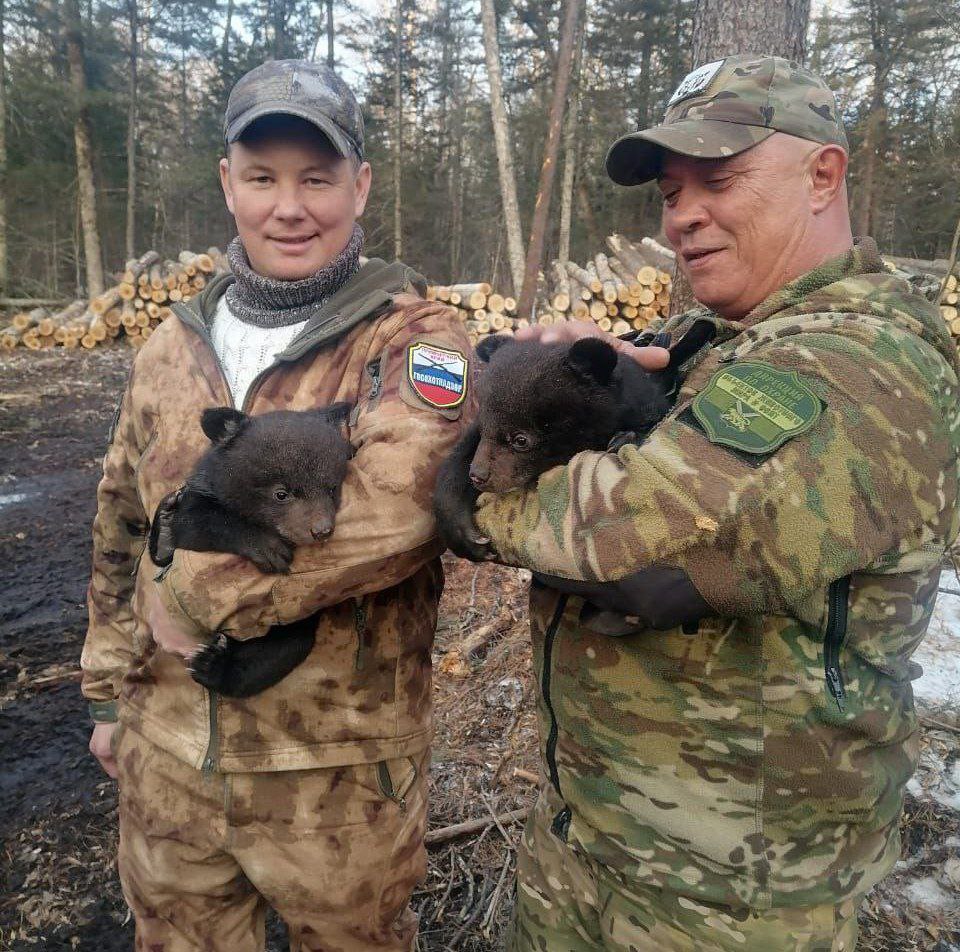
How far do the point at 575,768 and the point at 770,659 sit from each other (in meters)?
0.67

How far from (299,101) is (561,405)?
1174mm

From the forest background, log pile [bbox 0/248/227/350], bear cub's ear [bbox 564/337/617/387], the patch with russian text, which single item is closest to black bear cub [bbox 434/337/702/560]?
bear cub's ear [bbox 564/337/617/387]

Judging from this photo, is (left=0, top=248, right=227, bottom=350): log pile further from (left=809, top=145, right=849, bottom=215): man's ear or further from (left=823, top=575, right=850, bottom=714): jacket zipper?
(left=823, top=575, right=850, bottom=714): jacket zipper

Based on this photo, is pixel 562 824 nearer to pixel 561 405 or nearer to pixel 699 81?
pixel 561 405

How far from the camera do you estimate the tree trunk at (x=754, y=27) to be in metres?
4.09

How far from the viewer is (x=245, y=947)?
212cm

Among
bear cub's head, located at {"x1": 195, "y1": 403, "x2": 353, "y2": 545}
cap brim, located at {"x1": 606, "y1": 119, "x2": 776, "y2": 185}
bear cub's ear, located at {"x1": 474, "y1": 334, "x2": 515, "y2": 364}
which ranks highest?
cap brim, located at {"x1": 606, "y1": 119, "x2": 776, "y2": 185}

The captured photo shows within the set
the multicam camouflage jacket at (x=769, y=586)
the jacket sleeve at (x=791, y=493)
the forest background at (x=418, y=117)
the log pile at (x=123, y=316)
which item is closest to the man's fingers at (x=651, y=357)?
the multicam camouflage jacket at (x=769, y=586)

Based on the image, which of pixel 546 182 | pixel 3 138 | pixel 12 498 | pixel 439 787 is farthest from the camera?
pixel 3 138

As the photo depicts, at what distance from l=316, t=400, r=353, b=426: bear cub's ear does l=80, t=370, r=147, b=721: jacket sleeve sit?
835mm

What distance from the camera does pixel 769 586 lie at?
131cm

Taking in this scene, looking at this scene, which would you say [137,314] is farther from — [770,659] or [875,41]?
[875,41]

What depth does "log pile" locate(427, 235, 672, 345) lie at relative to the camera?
1164 cm

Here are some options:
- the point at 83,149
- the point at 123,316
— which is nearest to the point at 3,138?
the point at 83,149
